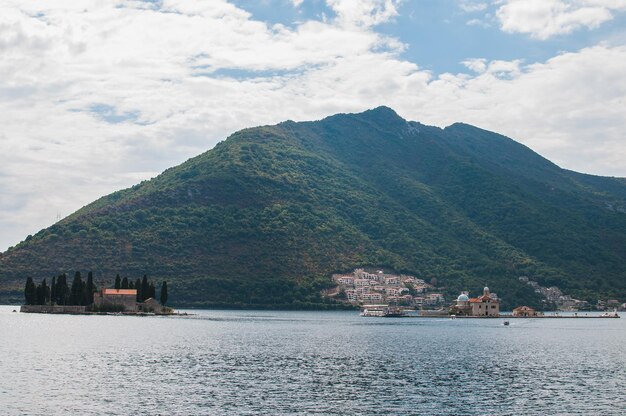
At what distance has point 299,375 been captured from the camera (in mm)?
82562

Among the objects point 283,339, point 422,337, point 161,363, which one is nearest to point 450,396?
point 161,363

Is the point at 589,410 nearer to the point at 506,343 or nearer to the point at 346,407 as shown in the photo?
the point at 346,407

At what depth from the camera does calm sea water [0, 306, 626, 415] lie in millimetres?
63875

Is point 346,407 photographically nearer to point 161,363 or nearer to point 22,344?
point 161,363

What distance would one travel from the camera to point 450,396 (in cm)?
6925

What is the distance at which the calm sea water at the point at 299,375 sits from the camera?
63.9 meters

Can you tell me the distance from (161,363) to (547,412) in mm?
46079

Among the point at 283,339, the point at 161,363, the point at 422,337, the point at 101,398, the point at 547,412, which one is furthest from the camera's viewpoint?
the point at 422,337

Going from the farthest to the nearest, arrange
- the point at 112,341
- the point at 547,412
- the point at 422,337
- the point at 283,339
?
the point at 422,337 < the point at 283,339 < the point at 112,341 < the point at 547,412

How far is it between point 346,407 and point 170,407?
13.7 m

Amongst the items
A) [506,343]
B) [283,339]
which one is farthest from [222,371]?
[506,343]

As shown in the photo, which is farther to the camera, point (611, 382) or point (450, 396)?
point (611, 382)

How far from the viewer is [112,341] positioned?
398 ft

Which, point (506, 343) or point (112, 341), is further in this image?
point (506, 343)
